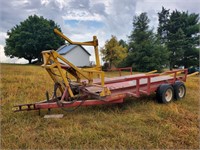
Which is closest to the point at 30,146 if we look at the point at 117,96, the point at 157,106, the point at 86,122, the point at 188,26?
the point at 86,122

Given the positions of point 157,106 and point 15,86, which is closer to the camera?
point 157,106

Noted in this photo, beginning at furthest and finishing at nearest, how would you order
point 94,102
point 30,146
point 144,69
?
point 144,69 → point 94,102 → point 30,146

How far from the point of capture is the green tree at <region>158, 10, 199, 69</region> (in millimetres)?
26617

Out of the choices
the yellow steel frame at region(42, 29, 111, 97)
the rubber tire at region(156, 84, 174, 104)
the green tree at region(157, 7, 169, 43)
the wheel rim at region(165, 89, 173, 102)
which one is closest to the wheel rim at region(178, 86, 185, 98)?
the wheel rim at region(165, 89, 173, 102)

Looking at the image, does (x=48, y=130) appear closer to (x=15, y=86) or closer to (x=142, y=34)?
(x=15, y=86)

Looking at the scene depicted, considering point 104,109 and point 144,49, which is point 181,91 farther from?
point 144,49

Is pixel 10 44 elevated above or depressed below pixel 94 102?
above

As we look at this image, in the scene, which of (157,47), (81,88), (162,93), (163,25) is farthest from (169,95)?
(163,25)

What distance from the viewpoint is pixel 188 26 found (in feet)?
93.1

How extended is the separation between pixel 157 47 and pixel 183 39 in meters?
5.33

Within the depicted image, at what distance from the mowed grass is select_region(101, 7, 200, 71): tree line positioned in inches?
793

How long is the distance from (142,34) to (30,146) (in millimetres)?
24852

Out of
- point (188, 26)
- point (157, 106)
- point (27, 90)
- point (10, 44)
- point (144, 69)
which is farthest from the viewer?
point (10, 44)

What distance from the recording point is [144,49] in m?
24.4
